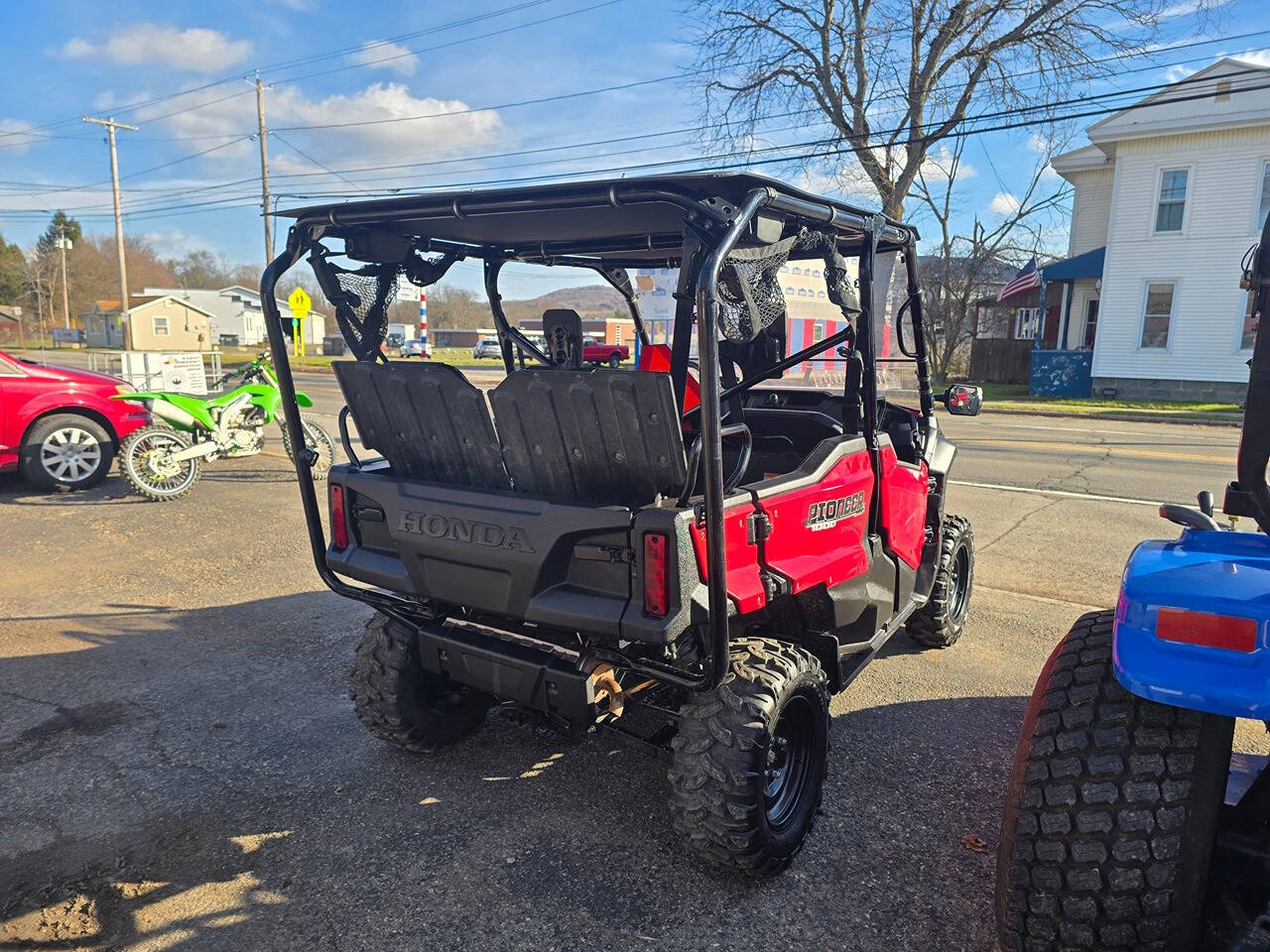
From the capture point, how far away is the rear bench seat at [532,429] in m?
2.48

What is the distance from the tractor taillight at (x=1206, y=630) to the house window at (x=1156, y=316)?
23.7m

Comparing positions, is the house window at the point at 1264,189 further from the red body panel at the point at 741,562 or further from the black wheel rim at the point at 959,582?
the red body panel at the point at 741,562

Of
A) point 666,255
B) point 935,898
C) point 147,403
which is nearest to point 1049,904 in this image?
point 935,898

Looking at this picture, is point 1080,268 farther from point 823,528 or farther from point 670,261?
point 823,528

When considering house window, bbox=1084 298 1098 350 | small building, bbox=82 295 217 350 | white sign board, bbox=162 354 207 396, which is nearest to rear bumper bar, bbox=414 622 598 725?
white sign board, bbox=162 354 207 396

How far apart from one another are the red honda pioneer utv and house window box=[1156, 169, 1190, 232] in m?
22.4

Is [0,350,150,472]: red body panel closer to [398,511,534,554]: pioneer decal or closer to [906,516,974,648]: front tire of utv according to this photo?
[398,511,534,554]: pioneer decal

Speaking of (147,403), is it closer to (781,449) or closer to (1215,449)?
(781,449)

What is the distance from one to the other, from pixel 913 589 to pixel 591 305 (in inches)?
93.4

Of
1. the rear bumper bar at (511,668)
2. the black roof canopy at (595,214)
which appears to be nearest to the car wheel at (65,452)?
the black roof canopy at (595,214)

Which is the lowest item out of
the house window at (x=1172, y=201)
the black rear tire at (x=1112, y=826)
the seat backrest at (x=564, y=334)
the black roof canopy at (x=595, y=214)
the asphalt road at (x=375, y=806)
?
the asphalt road at (x=375, y=806)

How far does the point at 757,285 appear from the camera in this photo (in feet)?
9.06

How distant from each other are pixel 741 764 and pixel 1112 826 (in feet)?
3.30

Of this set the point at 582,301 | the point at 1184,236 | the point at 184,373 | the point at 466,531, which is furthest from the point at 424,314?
the point at 1184,236
